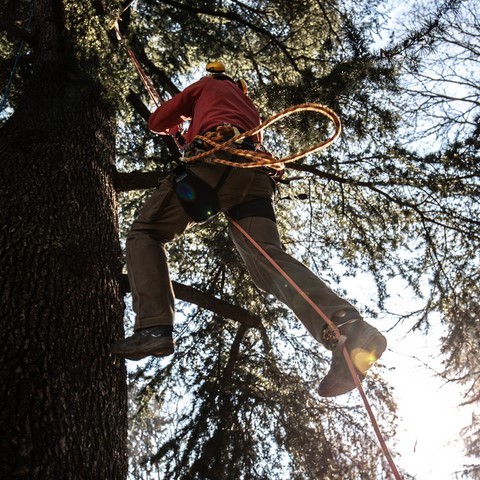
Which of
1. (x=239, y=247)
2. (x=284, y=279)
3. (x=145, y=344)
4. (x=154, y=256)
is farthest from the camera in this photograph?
(x=239, y=247)

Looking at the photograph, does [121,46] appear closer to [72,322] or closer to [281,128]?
[281,128]

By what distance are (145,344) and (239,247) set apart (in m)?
0.80

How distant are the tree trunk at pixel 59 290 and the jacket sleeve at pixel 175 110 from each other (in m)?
0.50

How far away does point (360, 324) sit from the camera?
2.21 metres

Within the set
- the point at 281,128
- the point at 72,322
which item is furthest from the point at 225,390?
the point at 72,322

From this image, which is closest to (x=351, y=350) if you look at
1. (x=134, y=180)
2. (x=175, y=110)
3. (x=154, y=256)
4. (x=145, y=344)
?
(x=145, y=344)

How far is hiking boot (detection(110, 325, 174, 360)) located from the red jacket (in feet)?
3.77

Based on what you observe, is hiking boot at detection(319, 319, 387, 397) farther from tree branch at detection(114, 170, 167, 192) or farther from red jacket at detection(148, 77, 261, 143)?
tree branch at detection(114, 170, 167, 192)

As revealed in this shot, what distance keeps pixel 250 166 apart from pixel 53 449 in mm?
1547

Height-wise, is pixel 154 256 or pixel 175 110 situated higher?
pixel 175 110

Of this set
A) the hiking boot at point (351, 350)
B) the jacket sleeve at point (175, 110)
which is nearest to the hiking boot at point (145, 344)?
the hiking boot at point (351, 350)

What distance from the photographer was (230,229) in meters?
3.06

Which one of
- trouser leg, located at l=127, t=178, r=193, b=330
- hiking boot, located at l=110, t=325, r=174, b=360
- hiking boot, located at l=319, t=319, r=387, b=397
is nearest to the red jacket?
trouser leg, located at l=127, t=178, r=193, b=330

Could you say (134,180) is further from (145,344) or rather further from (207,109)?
(145,344)
